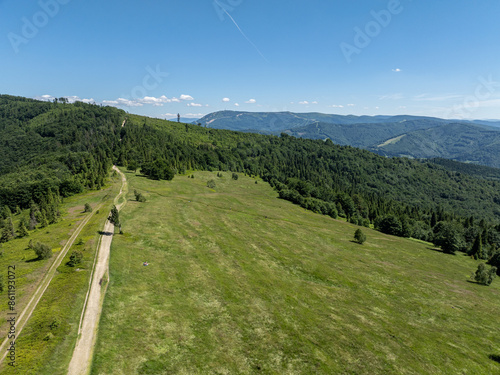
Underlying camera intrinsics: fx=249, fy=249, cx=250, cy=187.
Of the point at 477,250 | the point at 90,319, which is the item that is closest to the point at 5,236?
the point at 90,319

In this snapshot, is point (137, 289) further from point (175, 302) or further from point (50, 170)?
point (50, 170)

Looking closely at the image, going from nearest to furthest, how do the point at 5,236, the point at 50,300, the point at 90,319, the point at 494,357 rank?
the point at 90,319
the point at 50,300
the point at 494,357
the point at 5,236

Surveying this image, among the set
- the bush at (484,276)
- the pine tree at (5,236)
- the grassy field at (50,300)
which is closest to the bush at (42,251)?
the grassy field at (50,300)

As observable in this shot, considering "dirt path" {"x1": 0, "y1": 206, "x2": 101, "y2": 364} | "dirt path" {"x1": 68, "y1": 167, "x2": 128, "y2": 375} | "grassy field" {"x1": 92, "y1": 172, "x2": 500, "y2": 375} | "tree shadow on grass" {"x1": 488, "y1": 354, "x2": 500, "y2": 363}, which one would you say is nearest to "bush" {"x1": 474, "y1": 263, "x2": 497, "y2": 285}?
"grassy field" {"x1": 92, "y1": 172, "x2": 500, "y2": 375}

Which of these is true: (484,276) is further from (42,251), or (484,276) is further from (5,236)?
(5,236)

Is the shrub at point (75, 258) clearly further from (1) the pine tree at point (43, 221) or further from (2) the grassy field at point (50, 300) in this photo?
(1) the pine tree at point (43, 221)

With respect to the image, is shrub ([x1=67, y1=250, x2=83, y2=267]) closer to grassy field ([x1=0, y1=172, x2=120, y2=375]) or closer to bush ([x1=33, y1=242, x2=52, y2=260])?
grassy field ([x1=0, y1=172, x2=120, y2=375])
